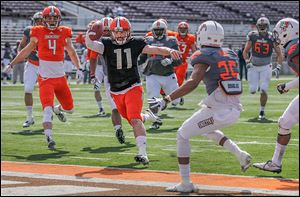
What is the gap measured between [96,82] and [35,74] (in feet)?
11.5

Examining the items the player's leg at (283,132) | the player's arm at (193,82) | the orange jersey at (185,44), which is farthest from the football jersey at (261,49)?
the player's arm at (193,82)

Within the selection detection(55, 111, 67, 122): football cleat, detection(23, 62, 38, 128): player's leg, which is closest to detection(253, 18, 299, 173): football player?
detection(55, 111, 67, 122): football cleat

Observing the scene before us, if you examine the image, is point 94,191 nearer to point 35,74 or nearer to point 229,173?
point 229,173

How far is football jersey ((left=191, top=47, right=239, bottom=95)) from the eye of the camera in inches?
311

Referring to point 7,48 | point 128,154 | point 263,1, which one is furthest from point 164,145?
point 263,1

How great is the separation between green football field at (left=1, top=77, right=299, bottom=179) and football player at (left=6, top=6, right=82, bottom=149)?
63 centimetres

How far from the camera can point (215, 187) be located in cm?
793

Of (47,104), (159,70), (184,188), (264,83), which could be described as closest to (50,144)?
(47,104)

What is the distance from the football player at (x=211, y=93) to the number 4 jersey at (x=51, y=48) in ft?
14.4

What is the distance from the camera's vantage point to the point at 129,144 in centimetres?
1227

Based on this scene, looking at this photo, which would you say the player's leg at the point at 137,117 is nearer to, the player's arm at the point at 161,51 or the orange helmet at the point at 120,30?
the player's arm at the point at 161,51

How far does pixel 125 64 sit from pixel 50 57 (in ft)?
8.19

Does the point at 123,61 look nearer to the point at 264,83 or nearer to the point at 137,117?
the point at 137,117

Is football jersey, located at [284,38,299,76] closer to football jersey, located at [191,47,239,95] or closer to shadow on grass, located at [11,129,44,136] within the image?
football jersey, located at [191,47,239,95]
